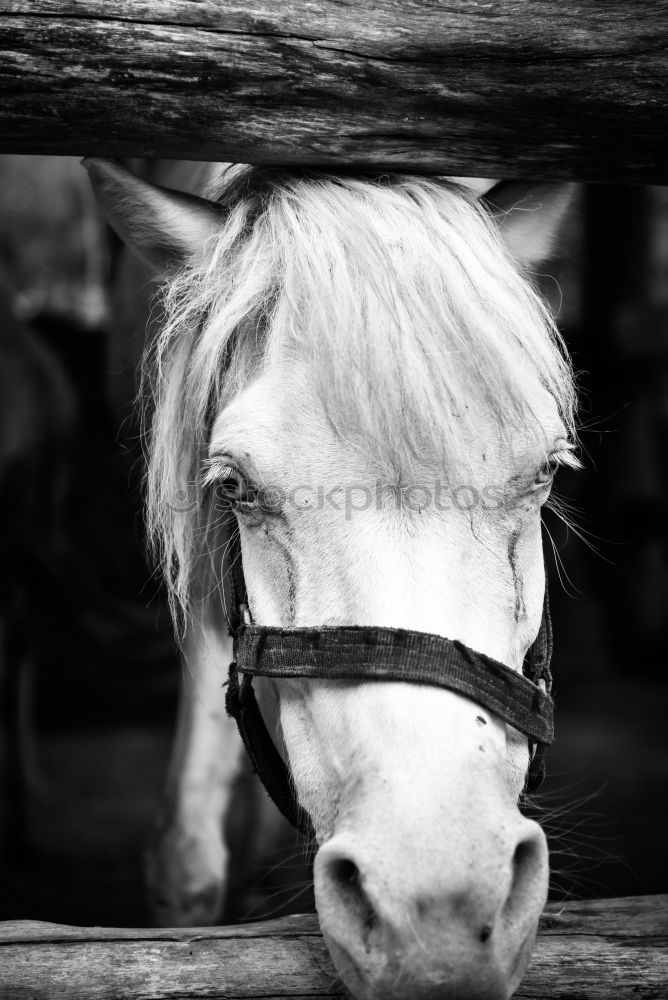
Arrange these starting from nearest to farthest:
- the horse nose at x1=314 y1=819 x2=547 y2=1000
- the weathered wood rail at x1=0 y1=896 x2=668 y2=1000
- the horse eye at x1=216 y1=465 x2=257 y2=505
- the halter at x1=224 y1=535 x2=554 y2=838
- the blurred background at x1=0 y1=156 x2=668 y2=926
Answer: the horse nose at x1=314 y1=819 x2=547 y2=1000, the halter at x1=224 y1=535 x2=554 y2=838, the weathered wood rail at x1=0 y1=896 x2=668 y2=1000, the horse eye at x1=216 y1=465 x2=257 y2=505, the blurred background at x1=0 y1=156 x2=668 y2=926

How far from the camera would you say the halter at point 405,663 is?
117 centimetres

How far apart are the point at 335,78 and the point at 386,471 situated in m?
0.65

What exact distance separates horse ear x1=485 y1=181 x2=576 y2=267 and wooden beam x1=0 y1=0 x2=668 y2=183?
0.54 ft

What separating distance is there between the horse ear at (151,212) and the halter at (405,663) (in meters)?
0.64

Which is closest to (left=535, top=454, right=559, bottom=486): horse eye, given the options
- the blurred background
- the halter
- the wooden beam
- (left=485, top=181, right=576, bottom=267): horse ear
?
the halter

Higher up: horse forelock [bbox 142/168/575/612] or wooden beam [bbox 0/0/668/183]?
wooden beam [bbox 0/0/668/183]

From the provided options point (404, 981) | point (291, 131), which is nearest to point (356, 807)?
point (404, 981)

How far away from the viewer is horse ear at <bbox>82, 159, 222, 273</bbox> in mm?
1562

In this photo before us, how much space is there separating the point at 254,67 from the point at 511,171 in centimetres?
48

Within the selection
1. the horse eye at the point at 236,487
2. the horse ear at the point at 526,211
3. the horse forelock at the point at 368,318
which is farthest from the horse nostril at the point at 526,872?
the horse ear at the point at 526,211

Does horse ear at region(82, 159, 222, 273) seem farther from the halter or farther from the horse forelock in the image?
the halter

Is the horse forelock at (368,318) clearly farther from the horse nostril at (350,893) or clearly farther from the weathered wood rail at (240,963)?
the weathered wood rail at (240,963)

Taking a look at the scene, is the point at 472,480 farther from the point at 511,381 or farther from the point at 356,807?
the point at 356,807

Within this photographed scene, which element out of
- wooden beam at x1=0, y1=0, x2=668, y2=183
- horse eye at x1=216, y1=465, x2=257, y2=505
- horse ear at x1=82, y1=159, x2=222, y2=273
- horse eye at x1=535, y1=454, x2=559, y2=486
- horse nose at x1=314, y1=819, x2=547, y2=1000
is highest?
wooden beam at x1=0, y1=0, x2=668, y2=183
